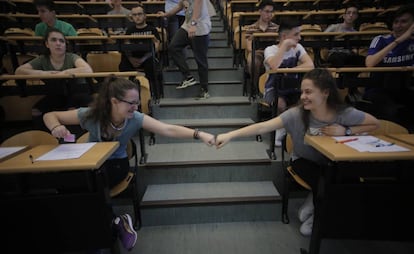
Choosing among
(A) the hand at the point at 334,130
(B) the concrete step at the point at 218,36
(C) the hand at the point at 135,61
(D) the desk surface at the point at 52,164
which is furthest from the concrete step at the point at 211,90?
(D) the desk surface at the point at 52,164

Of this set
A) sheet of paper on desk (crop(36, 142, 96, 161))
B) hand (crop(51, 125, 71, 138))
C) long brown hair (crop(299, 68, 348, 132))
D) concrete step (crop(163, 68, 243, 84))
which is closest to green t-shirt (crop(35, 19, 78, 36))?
concrete step (crop(163, 68, 243, 84))

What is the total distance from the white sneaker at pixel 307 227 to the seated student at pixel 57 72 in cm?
211

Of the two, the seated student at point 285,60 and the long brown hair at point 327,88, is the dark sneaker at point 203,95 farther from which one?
the long brown hair at point 327,88

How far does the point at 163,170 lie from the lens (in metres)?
2.23

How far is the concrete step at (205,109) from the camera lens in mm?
2941

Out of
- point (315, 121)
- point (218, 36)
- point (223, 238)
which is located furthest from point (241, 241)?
point (218, 36)

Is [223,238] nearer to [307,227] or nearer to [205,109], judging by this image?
[307,227]

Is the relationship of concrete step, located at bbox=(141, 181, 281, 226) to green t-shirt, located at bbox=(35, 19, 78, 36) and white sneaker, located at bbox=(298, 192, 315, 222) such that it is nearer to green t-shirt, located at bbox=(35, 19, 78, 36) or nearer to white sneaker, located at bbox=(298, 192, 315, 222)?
white sneaker, located at bbox=(298, 192, 315, 222)

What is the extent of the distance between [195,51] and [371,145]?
2346 mm

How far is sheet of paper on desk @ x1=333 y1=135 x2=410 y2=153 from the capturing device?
51.4 inches

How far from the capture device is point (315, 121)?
5.57 ft

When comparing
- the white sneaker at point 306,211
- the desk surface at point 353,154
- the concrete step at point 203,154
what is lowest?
the white sneaker at point 306,211

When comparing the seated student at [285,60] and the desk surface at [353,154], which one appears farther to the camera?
the seated student at [285,60]

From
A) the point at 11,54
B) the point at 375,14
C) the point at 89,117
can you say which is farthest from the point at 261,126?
the point at 375,14
